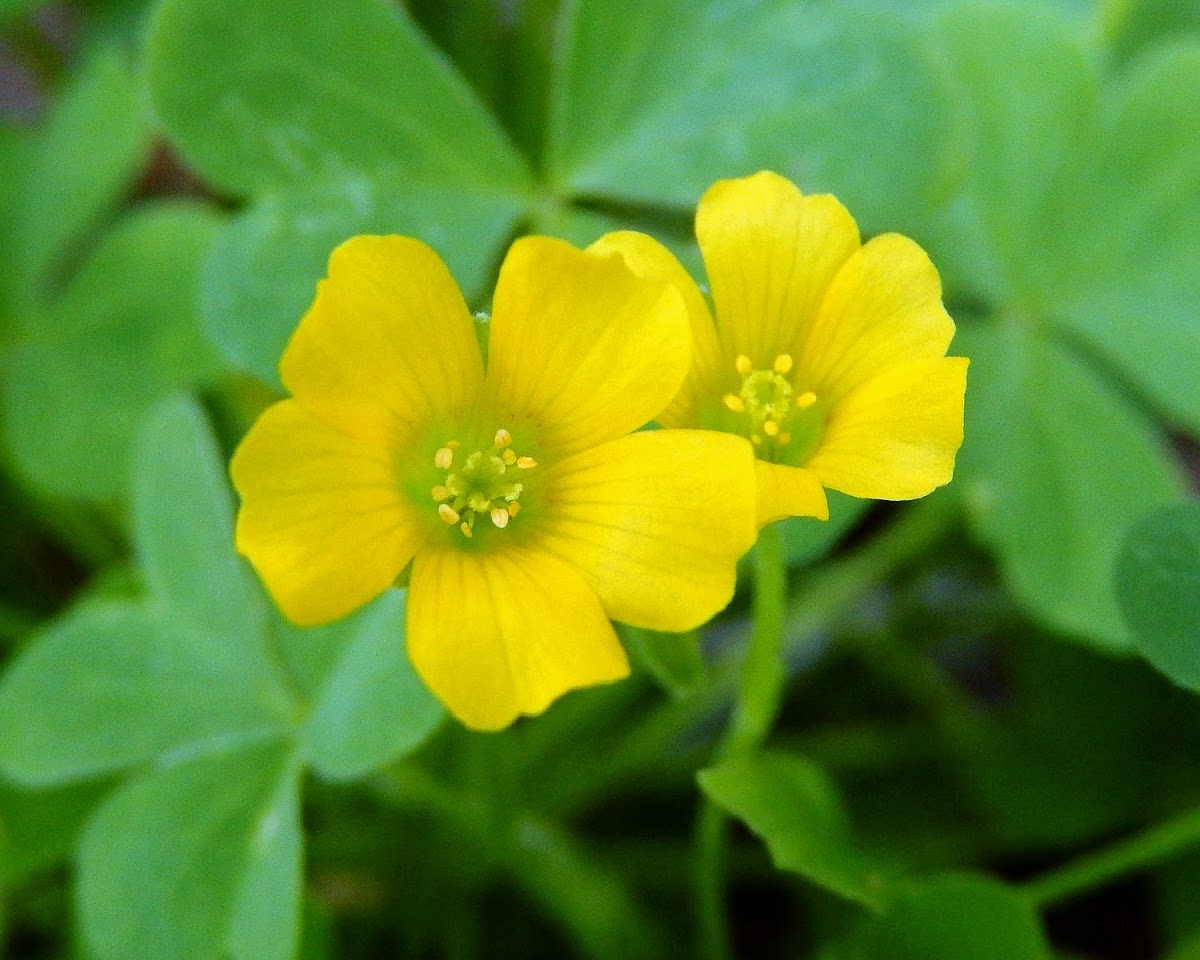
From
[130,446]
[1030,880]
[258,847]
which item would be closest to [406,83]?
[130,446]

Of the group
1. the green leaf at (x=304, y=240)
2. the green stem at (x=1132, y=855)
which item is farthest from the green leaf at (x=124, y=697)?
the green stem at (x=1132, y=855)

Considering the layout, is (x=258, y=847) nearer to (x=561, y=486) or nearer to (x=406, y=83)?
(x=561, y=486)

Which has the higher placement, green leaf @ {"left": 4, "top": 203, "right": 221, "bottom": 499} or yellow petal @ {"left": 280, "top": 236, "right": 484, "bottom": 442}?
yellow petal @ {"left": 280, "top": 236, "right": 484, "bottom": 442}

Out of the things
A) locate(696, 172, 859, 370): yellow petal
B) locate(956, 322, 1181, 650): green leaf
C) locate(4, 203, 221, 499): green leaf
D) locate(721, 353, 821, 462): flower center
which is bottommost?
locate(956, 322, 1181, 650): green leaf

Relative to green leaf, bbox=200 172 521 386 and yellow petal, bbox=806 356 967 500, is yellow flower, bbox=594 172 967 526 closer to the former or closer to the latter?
yellow petal, bbox=806 356 967 500

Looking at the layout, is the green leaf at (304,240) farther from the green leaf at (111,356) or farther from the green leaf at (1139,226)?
the green leaf at (1139,226)

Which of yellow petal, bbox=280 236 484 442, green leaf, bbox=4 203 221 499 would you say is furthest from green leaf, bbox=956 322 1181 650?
green leaf, bbox=4 203 221 499

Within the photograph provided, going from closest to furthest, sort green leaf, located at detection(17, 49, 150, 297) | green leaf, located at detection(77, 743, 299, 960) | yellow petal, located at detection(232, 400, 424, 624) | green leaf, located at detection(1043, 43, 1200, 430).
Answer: yellow petal, located at detection(232, 400, 424, 624) → green leaf, located at detection(77, 743, 299, 960) → green leaf, located at detection(1043, 43, 1200, 430) → green leaf, located at detection(17, 49, 150, 297)
